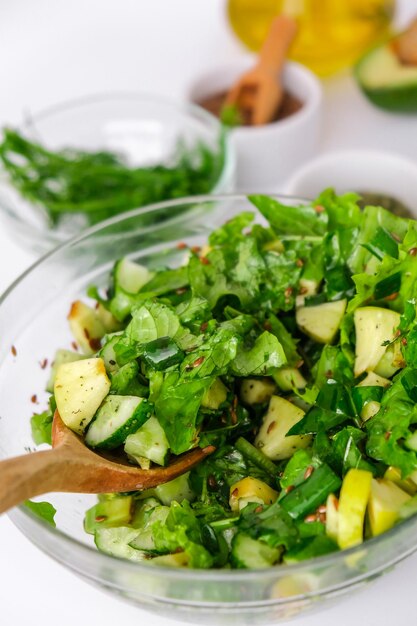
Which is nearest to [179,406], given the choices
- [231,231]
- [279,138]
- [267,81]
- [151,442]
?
[151,442]

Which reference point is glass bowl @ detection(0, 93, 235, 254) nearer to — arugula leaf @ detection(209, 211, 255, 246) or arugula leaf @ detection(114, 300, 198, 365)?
arugula leaf @ detection(209, 211, 255, 246)

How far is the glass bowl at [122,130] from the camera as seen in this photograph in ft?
7.23

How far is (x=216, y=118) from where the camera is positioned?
2.27 meters

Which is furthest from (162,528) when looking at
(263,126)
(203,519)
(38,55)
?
(38,55)

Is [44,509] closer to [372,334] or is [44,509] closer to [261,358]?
[261,358]

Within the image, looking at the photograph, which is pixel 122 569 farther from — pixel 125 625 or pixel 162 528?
pixel 125 625

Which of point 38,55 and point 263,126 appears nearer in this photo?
point 263,126

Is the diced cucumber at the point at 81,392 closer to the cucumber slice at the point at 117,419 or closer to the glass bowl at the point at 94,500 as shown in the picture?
the cucumber slice at the point at 117,419

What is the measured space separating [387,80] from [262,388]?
121 centimetres

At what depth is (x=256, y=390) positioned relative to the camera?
138 centimetres

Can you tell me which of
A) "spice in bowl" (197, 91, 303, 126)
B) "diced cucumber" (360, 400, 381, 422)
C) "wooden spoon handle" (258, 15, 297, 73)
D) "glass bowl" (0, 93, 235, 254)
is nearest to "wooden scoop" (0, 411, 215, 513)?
"diced cucumber" (360, 400, 381, 422)

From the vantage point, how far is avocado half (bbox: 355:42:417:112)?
2281 mm

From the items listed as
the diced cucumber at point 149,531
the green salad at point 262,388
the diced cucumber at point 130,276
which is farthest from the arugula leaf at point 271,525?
the diced cucumber at point 130,276

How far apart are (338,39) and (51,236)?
3.30 feet
